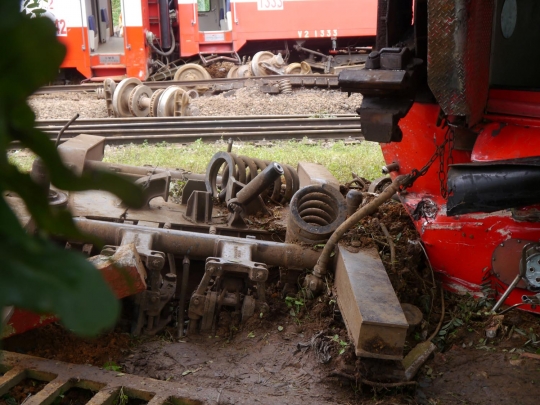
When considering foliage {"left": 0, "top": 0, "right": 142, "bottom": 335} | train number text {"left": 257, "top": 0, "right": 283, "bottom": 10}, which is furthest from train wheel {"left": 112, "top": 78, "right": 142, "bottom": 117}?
foliage {"left": 0, "top": 0, "right": 142, "bottom": 335}

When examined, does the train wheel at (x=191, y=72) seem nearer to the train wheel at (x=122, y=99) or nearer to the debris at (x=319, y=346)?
the train wheel at (x=122, y=99)

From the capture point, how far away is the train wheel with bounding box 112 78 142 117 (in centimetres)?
1121

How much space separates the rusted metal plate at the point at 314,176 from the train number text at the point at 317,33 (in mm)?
11358

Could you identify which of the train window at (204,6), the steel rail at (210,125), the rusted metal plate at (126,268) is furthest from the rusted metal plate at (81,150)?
the train window at (204,6)

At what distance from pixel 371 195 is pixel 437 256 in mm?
873

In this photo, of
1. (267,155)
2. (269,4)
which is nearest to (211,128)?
(267,155)

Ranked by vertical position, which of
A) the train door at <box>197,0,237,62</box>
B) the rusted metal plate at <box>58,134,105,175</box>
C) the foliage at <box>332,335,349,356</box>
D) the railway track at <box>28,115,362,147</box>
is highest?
the train door at <box>197,0,237,62</box>

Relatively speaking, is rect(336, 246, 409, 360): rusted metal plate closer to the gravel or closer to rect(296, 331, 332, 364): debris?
rect(296, 331, 332, 364): debris

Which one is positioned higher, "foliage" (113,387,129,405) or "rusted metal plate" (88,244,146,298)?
"rusted metal plate" (88,244,146,298)

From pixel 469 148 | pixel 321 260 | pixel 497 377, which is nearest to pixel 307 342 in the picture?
pixel 321 260

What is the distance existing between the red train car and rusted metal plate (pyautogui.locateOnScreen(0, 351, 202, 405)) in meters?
12.9

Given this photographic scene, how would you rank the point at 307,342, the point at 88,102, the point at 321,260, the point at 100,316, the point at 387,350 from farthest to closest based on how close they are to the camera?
the point at 88,102, the point at 321,260, the point at 307,342, the point at 387,350, the point at 100,316

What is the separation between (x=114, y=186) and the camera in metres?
0.55

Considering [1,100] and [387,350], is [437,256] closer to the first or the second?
[387,350]
